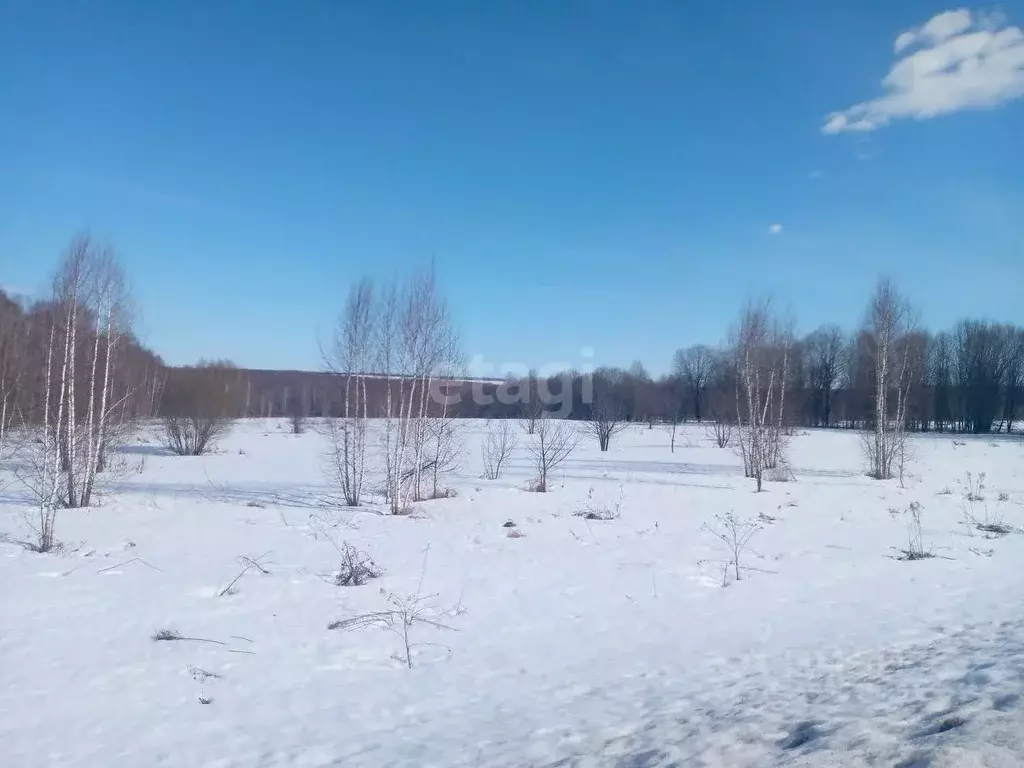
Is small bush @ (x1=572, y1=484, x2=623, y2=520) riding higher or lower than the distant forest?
lower

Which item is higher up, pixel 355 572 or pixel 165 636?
pixel 355 572

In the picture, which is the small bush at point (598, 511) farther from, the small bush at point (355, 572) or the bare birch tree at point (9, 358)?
the bare birch tree at point (9, 358)

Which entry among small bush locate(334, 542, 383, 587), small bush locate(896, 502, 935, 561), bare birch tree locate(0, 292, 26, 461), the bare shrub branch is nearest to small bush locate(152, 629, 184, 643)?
small bush locate(334, 542, 383, 587)

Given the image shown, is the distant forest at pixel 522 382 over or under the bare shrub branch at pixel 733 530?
over

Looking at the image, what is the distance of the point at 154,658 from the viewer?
6.37 metres

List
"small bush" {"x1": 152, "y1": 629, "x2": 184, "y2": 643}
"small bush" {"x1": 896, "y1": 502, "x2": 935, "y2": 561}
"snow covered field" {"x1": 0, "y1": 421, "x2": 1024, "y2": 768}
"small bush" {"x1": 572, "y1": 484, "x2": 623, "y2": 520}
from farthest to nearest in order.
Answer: "small bush" {"x1": 572, "y1": 484, "x2": 623, "y2": 520} → "small bush" {"x1": 896, "y1": 502, "x2": 935, "y2": 561} → "small bush" {"x1": 152, "y1": 629, "x2": 184, "y2": 643} → "snow covered field" {"x1": 0, "y1": 421, "x2": 1024, "y2": 768}

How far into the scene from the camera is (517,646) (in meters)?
7.00

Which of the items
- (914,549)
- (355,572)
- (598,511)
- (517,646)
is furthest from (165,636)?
(914,549)

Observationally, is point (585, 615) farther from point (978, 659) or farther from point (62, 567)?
point (62, 567)

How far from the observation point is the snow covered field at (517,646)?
450cm

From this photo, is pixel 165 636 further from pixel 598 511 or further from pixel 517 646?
pixel 598 511

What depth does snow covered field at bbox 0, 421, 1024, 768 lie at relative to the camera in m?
4.50

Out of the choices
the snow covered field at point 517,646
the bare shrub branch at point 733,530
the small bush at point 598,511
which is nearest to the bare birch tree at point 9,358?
the snow covered field at point 517,646

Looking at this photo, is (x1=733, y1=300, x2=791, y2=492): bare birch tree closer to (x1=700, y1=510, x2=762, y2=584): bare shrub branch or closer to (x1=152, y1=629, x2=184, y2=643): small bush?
(x1=700, y1=510, x2=762, y2=584): bare shrub branch
